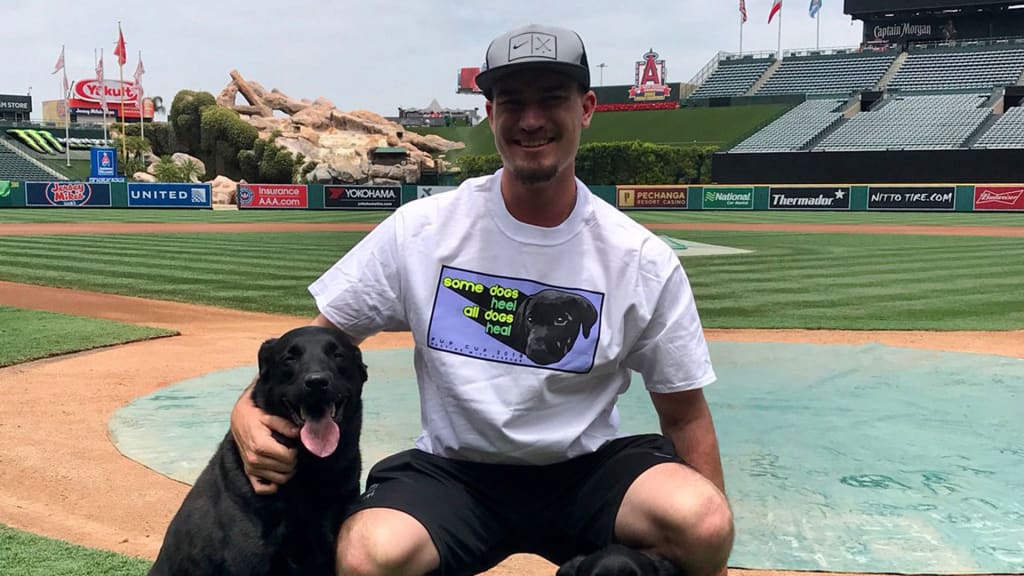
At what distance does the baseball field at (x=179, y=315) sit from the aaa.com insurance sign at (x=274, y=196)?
56.8ft

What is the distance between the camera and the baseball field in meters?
4.35

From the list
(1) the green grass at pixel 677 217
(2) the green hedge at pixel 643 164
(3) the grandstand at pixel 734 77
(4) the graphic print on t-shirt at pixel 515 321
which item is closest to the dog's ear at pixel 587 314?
(4) the graphic print on t-shirt at pixel 515 321

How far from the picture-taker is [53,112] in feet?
366

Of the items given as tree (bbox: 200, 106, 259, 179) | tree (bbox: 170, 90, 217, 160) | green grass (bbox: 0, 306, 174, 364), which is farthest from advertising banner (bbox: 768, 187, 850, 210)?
tree (bbox: 170, 90, 217, 160)

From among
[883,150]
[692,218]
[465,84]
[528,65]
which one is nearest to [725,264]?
[528,65]

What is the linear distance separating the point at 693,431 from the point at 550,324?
2.01 feet

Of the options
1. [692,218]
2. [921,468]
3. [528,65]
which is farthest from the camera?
[692,218]

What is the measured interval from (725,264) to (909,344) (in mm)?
8193

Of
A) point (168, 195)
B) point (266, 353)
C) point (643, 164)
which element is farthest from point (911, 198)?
point (266, 353)

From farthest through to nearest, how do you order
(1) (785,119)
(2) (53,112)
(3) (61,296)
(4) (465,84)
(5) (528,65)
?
1. (2) (53,112)
2. (4) (465,84)
3. (1) (785,119)
4. (3) (61,296)
5. (5) (528,65)

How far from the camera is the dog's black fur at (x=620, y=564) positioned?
228 cm

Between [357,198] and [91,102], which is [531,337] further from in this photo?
[91,102]

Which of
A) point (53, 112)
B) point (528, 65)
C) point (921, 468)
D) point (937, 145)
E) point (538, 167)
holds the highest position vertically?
point (53, 112)

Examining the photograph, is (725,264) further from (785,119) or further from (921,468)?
(785,119)
